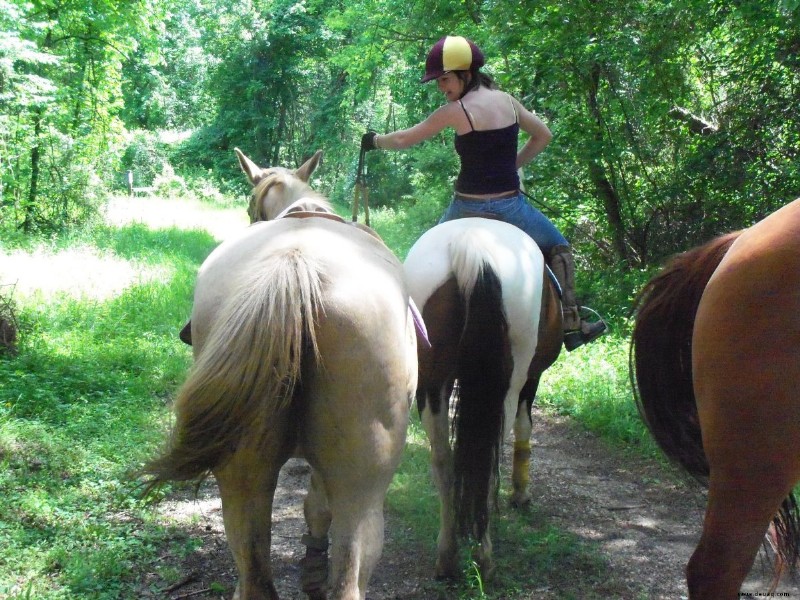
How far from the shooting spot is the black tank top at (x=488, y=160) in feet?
14.5

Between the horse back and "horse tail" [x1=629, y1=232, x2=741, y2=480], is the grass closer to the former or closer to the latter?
"horse tail" [x1=629, y1=232, x2=741, y2=480]

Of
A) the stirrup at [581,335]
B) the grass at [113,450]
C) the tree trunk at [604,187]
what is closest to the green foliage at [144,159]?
the grass at [113,450]

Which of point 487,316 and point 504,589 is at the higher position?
point 487,316

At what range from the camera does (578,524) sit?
15.9 ft

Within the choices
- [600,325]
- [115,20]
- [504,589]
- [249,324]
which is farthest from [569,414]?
[115,20]

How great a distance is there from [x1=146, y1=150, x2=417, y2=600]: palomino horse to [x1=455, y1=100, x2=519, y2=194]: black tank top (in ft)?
6.32

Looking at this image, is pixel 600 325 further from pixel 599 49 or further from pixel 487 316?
pixel 599 49

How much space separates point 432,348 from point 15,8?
8.82 metres

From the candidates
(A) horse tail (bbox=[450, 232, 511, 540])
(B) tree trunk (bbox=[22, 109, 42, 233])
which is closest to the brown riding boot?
(A) horse tail (bbox=[450, 232, 511, 540])

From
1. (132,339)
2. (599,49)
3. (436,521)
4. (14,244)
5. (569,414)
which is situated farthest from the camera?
(14,244)

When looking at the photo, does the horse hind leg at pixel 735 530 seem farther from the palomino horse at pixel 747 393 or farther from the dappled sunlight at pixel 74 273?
the dappled sunlight at pixel 74 273

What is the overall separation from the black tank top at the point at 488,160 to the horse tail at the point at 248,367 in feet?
7.33

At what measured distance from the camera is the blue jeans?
457 centimetres

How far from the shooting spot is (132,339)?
785 cm
